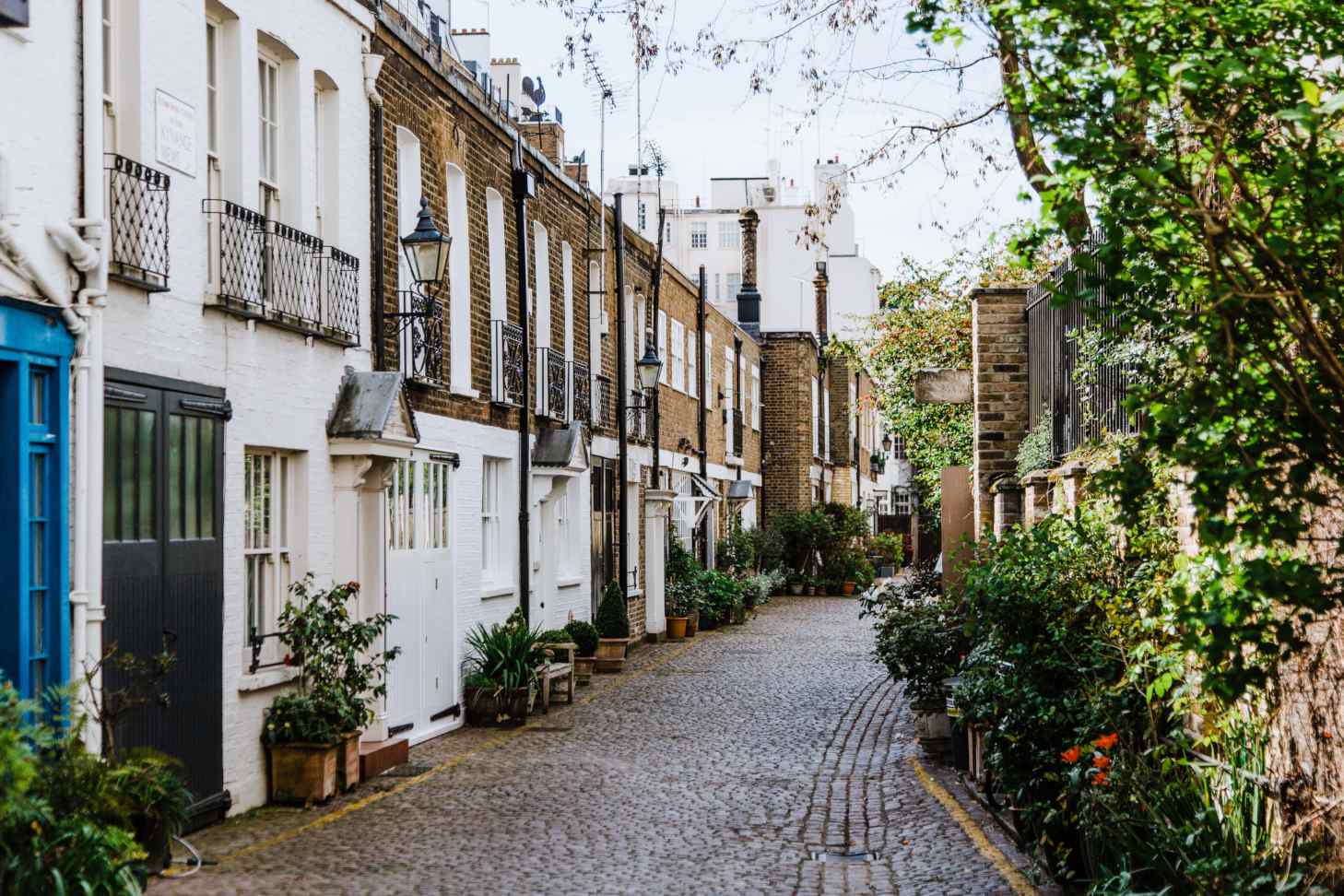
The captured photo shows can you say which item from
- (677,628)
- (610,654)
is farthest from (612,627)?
(677,628)

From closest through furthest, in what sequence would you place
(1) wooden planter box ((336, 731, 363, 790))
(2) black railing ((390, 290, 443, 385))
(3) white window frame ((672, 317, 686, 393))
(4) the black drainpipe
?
(1) wooden planter box ((336, 731, 363, 790)), (4) the black drainpipe, (2) black railing ((390, 290, 443, 385)), (3) white window frame ((672, 317, 686, 393))

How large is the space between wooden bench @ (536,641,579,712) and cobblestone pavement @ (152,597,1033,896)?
315 millimetres

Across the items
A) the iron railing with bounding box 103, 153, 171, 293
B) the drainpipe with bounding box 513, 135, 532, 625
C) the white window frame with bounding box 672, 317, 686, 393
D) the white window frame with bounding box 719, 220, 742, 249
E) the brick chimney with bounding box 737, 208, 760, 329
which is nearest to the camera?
the iron railing with bounding box 103, 153, 171, 293

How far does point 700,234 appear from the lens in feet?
231

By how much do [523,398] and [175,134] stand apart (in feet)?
28.8

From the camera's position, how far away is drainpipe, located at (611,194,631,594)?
76.6 ft

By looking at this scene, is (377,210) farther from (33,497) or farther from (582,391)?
(582,391)

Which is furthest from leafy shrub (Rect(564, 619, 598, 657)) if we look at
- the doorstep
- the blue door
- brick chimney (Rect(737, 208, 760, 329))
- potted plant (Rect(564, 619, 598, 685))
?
brick chimney (Rect(737, 208, 760, 329))

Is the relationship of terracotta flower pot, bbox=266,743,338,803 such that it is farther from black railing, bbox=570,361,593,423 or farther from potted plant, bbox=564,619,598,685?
black railing, bbox=570,361,593,423

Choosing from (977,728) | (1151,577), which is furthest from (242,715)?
(1151,577)

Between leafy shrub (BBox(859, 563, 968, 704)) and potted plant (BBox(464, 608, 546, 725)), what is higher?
leafy shrub (BBox(859, 563, 968, 704))

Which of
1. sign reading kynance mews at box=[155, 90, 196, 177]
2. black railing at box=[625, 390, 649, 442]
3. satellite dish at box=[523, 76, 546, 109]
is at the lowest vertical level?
black railing at box=[625, 390, 649, 442]

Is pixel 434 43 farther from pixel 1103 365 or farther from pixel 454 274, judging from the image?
pixel 1103 365

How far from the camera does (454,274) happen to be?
16219 millimetres
